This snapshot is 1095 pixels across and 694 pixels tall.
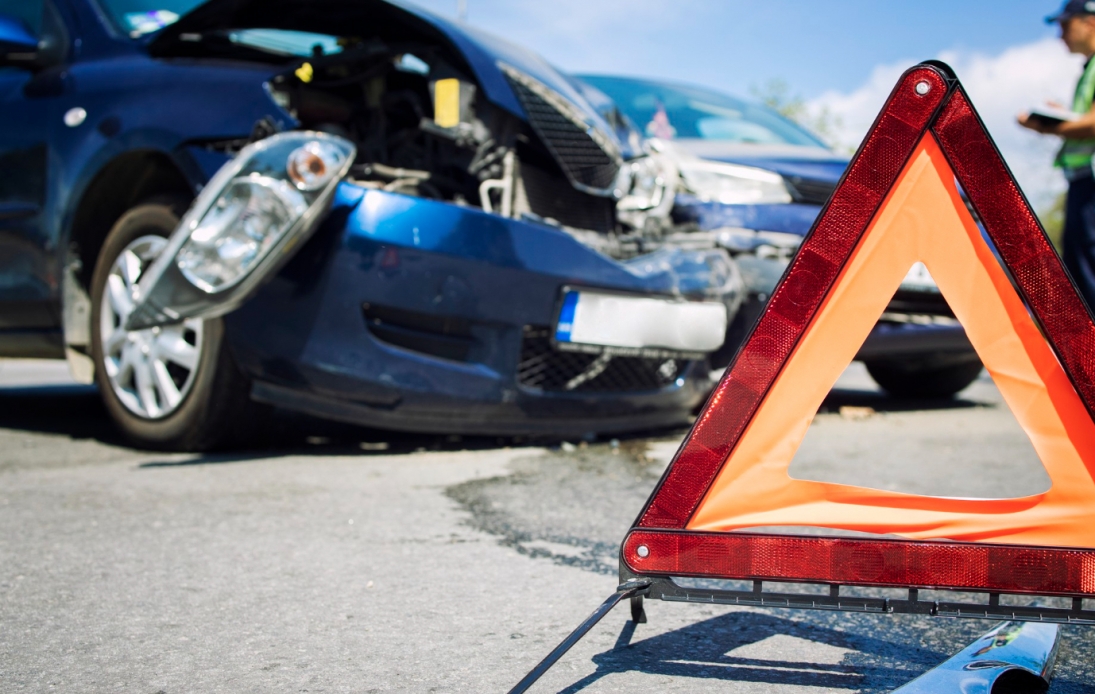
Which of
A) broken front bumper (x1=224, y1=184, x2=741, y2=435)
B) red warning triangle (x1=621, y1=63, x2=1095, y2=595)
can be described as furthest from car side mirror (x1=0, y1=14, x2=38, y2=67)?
red warning triangle (x1=621, y1=63, x2=1095, y2=595)

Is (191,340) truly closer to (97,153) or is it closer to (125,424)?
(125,424)

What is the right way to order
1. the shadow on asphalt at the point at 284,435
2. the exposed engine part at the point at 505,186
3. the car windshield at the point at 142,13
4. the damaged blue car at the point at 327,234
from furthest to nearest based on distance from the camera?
1. the car windshield at the point at 142,13
2. the shadow on asphalt at the point at 284,435
3. the exposed engine part at the point at 505,186
4. the damaged blue car at the point at 327,234

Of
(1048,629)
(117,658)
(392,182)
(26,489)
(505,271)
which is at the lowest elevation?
(26,489)

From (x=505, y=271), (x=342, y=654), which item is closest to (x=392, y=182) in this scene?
(x=505, y=271)

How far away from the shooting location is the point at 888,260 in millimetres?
1721

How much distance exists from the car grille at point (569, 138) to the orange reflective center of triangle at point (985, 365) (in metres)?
2.28

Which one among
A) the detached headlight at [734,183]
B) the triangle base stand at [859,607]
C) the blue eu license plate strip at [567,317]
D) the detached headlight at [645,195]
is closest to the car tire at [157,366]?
the blue eu license plate strip at [567,317]

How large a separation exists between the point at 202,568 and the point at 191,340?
1458 millimetres

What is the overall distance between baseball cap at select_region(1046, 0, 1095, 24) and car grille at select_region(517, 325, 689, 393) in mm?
1864

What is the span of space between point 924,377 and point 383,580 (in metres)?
4.85

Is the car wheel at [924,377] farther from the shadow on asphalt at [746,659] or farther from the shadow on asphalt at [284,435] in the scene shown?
the shadow on asphalt at [746,659]

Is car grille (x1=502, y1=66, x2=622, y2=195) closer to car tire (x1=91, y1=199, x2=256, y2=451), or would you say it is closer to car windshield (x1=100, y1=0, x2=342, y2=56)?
car windshield (x1=100, y1=0, x2=342, y2=56)

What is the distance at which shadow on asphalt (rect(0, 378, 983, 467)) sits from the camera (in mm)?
3795

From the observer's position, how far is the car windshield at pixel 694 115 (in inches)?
231
